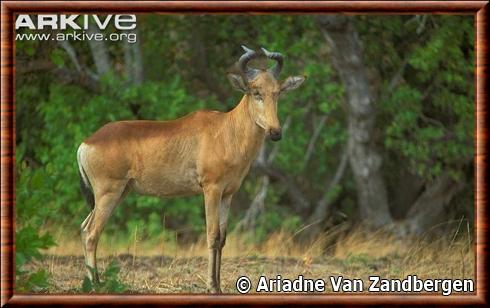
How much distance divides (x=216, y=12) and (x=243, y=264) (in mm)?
4070

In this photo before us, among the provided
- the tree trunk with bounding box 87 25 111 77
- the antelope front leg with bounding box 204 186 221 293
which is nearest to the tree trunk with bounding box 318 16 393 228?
the tree trunk with bounding box 87 25 111 77

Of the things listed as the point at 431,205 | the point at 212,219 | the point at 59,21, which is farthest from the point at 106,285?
the point at 431,205

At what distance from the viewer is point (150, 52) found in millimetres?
20062

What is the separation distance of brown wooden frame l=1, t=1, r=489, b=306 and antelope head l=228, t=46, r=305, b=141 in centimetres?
78

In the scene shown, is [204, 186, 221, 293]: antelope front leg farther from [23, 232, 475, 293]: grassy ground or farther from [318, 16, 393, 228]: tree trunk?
[318, 16, 393, 228]: tree trunk

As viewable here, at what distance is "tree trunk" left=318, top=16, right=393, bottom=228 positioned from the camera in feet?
56.5

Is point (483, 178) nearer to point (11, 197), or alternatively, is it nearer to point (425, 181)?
point (11, 197)

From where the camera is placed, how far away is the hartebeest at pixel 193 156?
34.5ft

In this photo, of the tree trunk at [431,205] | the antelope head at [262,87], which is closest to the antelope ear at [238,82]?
the antelope head at [262,87]

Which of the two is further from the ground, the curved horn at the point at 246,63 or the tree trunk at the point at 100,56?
the tree trunk at the point at 100,56

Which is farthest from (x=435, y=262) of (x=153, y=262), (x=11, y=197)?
(x=11, y=197)

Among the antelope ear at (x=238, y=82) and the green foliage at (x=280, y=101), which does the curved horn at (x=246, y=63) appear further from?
the green foliage at (x=280, y=101)

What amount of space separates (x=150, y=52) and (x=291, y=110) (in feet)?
9.88

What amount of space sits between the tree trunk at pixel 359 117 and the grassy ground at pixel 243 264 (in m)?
2.75
